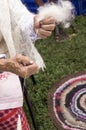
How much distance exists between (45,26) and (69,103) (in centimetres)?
128

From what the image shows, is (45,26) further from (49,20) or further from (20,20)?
(20,20)

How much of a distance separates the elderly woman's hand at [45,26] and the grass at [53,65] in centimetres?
109

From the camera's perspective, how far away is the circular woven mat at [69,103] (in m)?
2.45

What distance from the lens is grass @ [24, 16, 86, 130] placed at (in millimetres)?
2590

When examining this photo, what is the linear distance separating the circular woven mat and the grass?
2.2 inches

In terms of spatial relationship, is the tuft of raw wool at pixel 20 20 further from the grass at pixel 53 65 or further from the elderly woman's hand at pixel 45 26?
the grass at pixel 53 65

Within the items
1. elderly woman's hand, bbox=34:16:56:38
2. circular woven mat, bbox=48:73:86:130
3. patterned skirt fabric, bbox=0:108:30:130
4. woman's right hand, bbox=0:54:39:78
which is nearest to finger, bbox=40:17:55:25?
elderly woman's hand, bbox=34:16:56:38

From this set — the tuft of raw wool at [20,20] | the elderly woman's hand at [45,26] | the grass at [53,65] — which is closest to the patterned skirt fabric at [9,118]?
the tuft of raw wool at [20,20]

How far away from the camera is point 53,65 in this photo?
10.3 feet

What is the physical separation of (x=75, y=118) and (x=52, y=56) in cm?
99

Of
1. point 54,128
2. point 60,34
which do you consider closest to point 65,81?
point 54,128

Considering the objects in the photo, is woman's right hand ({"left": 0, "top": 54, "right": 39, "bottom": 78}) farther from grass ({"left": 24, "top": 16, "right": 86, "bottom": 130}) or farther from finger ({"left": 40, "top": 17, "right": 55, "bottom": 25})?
grass ({"left": 24, "top": 16, "right": 86, "bottom": 130})

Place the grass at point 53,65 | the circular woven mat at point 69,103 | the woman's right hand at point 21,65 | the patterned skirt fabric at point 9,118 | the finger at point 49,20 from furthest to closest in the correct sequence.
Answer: the grass at point 53,65 → the circular woven mat at point 69,103 → the patterned skirt fabric at point 9,118 → the finger at point 49,20 → the woman's right hand at point 21,65

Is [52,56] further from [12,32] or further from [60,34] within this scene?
[12,32]
